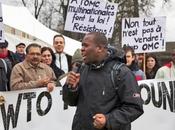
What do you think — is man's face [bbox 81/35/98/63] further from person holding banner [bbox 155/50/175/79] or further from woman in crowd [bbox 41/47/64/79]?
person holding banner [bbox 155/50/175/79]

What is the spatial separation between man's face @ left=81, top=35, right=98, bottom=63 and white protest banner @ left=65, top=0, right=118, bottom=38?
552cm

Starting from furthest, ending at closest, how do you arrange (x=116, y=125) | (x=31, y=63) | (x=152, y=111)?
1. (x=152, y=111)
2. (x=31, y=63)
3. (x=116, y=125)

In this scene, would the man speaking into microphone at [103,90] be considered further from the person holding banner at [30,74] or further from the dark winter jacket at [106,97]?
the person holding banner at [30,74]

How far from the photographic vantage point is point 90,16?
1026cm

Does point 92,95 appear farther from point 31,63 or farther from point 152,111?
point 152,111

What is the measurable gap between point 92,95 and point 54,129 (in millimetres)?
2997

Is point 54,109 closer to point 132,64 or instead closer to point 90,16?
point 132,64

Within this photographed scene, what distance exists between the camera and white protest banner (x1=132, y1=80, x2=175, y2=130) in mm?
8195

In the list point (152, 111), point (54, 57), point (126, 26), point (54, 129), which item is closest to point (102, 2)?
point (126, 26)

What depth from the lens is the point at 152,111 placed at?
827cm

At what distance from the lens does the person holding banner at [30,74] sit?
661 centimetres

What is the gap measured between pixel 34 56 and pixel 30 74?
9.8 inches

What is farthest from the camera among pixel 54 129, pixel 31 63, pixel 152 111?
pixel 152 111

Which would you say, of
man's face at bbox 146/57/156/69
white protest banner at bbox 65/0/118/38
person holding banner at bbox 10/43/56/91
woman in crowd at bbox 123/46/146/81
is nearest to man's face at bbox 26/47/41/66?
person holding banner at bbox 10/43/56/91
